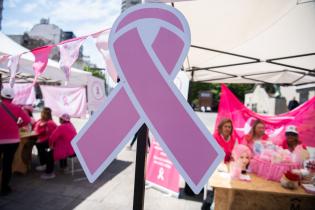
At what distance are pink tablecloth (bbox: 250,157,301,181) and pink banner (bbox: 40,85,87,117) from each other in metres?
5.81

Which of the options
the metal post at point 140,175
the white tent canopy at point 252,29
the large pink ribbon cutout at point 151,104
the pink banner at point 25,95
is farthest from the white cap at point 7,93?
the pink banner at point 25,95

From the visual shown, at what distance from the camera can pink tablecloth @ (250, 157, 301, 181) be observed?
10.9 ft

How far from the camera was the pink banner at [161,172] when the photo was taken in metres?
4.73

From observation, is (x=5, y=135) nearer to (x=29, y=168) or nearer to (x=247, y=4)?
(x=29, y=168)

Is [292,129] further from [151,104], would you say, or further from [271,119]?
[151,104]

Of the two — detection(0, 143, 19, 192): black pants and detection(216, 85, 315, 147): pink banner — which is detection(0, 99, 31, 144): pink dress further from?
detection(216, 85, 315, 147): pink banner

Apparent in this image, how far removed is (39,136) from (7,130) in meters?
1.63

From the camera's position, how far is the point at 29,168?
19.4 feet

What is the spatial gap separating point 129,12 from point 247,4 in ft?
5.52

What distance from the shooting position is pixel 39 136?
5.76 meters

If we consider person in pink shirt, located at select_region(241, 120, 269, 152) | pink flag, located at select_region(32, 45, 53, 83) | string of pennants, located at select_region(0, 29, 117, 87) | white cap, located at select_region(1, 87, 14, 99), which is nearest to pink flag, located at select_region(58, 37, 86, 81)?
string of pennants, located at select_region(0, 29, 117, 87)

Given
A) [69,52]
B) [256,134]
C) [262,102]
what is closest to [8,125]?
[69,52]

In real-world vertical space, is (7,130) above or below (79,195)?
above

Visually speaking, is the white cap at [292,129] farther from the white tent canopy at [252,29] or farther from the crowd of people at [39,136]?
the crowd of people at [39,136]
